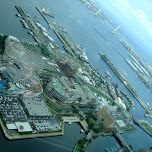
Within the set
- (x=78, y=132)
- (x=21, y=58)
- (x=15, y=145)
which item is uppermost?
(x=21, y=58)

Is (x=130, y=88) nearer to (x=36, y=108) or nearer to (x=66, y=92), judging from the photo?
(x=66, y=92)

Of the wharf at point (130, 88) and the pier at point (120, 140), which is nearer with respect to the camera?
the pier at point (120, 140)

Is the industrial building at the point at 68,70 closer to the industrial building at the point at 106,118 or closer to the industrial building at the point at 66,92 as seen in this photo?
the industrial building at the point at 66,92

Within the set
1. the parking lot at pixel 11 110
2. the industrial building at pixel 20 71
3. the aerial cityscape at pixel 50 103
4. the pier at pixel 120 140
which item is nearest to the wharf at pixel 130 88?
the aerial cityscape at pixel 50 103

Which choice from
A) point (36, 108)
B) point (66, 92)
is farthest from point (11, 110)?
point (66, 92)

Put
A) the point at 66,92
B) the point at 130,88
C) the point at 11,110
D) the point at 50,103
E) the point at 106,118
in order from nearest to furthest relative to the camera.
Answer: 1. the point at 11,110
2. the point at 50,103
3. the point at 66,92
4. the point at 106,118
5. the point at 130,88

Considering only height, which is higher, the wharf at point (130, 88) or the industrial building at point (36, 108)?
the wharf at point (130, 88)

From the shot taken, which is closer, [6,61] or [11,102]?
[11,102]

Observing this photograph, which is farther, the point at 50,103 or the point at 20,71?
the point at 50,103

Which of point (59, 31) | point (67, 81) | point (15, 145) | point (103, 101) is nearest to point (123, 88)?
point (103, 101)

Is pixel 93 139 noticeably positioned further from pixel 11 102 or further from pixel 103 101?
pixel 11 102

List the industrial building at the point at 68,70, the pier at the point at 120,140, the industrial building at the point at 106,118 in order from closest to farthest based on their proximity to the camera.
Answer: the industrial building at the point at 106,118, the pier at the point at 120,140, the industrial building at the point at 68,70
